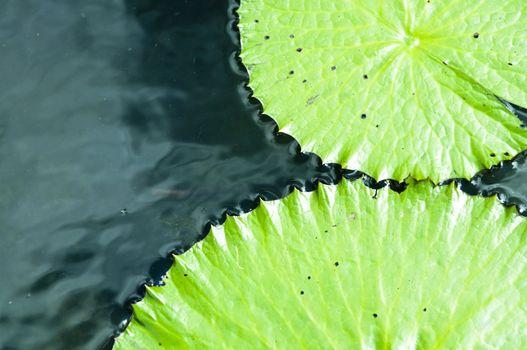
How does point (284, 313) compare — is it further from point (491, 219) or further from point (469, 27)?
point (469, 27)

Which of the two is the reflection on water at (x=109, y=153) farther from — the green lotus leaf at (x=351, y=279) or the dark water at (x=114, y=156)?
the green lotus leaf at (x=351, y=279)

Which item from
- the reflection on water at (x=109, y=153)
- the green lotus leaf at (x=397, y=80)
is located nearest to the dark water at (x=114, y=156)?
Result: the reflection on water at (x=109, y=153)

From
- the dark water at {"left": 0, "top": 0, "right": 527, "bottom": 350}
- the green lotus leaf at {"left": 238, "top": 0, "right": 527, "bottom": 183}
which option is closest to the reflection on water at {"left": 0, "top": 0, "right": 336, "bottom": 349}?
the dark water at {"left": 0, "top": 0, "right": 527, "bottom": 350}

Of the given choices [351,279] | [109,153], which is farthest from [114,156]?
[351,279]

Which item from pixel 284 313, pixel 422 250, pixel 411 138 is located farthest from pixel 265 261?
pixel 411 138

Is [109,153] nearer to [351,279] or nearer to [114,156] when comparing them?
[114,156]
